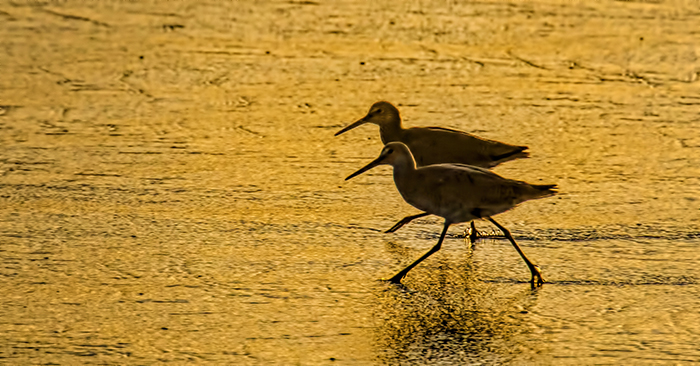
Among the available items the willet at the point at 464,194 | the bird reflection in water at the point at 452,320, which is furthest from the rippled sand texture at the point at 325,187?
the willet at the point at 464,194

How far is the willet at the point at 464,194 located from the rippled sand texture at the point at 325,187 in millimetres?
330

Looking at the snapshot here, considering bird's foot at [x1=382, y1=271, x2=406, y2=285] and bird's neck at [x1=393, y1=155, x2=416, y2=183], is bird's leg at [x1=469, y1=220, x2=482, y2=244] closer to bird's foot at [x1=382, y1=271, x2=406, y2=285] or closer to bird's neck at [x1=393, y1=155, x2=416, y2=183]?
bird's neck at [x1=393, y1=155, x2=416, y2=183]

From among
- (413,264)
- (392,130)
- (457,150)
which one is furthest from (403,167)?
(392,130)

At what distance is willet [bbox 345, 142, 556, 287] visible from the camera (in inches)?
248

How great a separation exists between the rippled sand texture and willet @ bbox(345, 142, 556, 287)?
330 mm

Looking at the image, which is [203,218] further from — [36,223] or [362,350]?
[362,350]

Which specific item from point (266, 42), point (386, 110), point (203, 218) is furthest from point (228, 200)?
point (266, 42)

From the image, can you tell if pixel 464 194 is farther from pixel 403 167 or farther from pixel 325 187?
pixel 325 187

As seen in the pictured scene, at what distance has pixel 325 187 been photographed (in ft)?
26.3

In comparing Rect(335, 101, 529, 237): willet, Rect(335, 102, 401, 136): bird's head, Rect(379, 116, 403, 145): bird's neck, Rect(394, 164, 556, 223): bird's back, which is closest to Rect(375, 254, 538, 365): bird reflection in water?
Rect(394, 164, 556, 223): bird's back

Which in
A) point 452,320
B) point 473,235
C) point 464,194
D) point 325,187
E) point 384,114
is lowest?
point 452,320

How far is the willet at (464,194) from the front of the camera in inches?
248

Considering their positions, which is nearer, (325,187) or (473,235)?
(473,235)

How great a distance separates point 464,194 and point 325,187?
1892 mm
